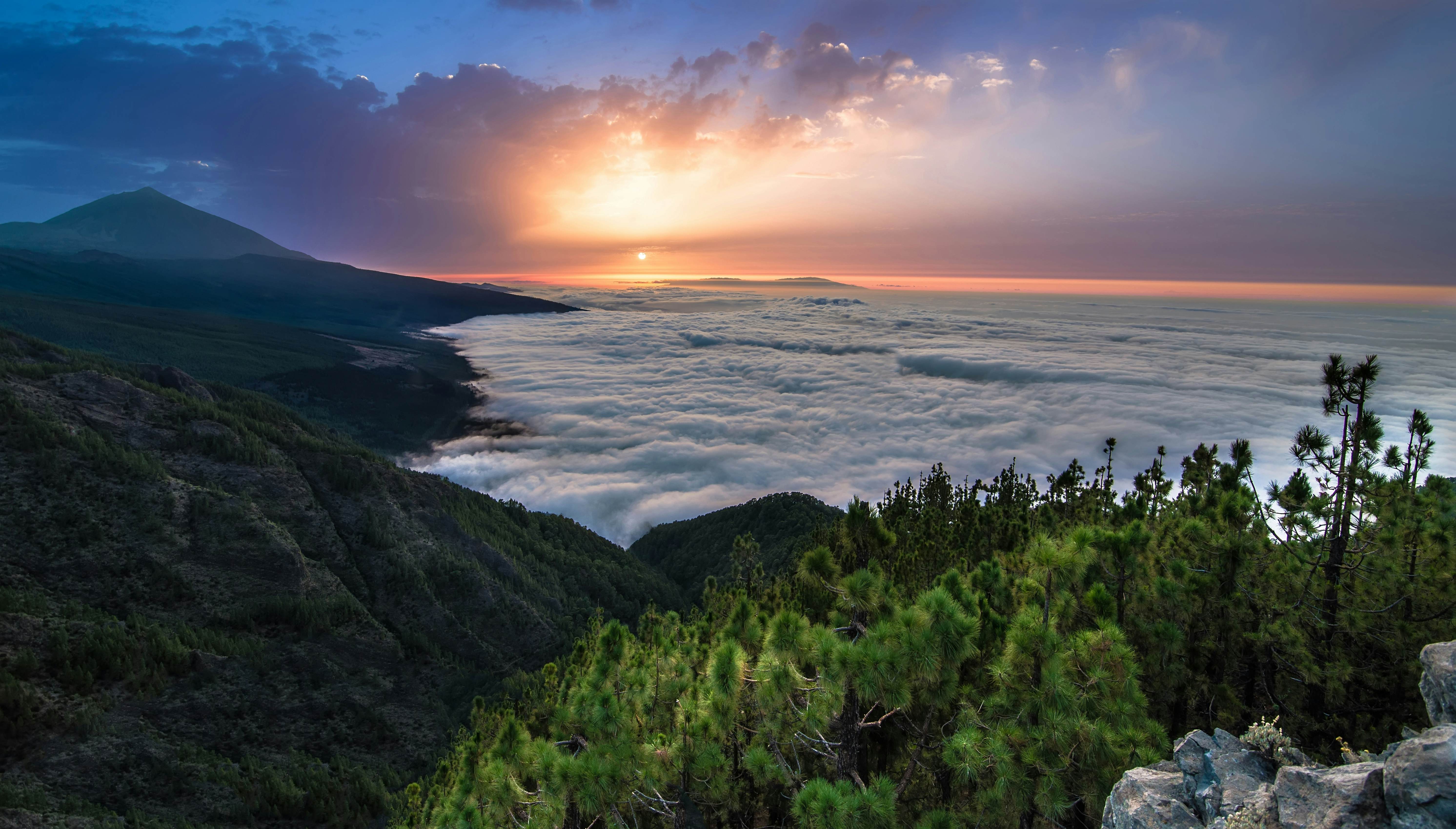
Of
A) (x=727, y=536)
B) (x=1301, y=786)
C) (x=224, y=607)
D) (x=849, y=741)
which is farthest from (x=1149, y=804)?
(x=727, y=536)

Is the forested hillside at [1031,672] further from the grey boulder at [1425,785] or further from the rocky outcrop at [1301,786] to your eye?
the grey boulder at [1425,785]

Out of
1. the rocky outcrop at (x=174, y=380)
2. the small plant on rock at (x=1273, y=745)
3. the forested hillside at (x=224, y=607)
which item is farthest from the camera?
the rocky outcrop at (x=174, y=380)

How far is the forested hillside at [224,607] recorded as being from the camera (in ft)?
156

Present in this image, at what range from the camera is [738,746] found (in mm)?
15867

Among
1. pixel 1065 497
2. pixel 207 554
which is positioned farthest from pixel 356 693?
pixel 1065 497

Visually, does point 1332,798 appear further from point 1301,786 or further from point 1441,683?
point 1441,683

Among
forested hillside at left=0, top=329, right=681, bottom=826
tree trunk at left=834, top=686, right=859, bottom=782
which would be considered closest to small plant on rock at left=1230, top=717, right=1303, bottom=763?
tree trunk at left=834, top=686, right=859, bottom=782

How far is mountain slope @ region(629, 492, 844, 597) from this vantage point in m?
118

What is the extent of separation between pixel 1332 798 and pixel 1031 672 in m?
4.43

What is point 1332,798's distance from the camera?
22.9 feet

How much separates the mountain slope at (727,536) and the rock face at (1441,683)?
9483 centimetres

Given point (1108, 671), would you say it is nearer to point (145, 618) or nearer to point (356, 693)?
point (356, 693)

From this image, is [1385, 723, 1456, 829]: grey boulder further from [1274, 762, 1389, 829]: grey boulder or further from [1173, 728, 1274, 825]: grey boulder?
[1173, 728, 1274, 825]: grey boulder

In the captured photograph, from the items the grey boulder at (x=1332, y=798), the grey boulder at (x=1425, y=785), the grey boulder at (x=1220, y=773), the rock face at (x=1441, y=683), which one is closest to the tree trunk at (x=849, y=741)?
the grey boulder at (x=1220, y=773)
